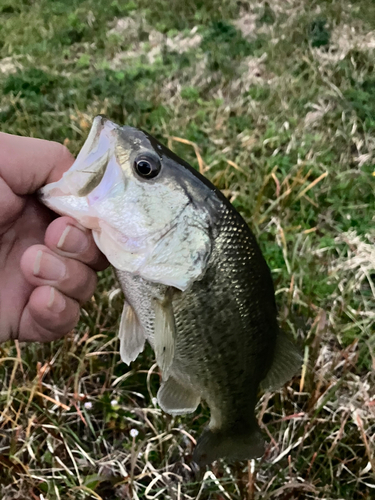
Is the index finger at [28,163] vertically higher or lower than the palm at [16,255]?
higher

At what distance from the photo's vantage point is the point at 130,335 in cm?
155

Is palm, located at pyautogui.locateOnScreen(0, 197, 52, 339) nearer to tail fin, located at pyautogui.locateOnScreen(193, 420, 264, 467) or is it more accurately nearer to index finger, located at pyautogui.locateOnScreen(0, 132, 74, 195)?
index finger, located at pyautogui.locateOnScreen(0, 132, 74, 195)

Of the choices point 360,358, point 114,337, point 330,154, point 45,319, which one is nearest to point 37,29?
point 330,154

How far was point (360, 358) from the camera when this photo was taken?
7.64 ft

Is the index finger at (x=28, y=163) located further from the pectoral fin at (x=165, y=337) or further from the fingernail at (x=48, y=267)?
the pectoral fin at (x=165, y=337)

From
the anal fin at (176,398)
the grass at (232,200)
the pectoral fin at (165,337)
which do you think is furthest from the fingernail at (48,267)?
the grass at (232,200)

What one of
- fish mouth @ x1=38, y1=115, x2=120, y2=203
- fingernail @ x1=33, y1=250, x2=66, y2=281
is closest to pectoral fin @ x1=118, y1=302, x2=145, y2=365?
fingernail @ x1=33, y1=250, x2=66, y2=281

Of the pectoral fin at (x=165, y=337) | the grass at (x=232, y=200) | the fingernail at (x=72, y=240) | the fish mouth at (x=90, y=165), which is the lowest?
the grass at (x=232, y=200)

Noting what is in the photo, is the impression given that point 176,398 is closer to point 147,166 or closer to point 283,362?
point 283,362

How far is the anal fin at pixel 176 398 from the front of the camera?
1.65 meters

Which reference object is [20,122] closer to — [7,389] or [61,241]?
[7,389]

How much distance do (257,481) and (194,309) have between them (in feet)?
3.68

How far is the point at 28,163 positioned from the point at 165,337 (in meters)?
0.83

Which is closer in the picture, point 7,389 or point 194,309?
point 194,309
